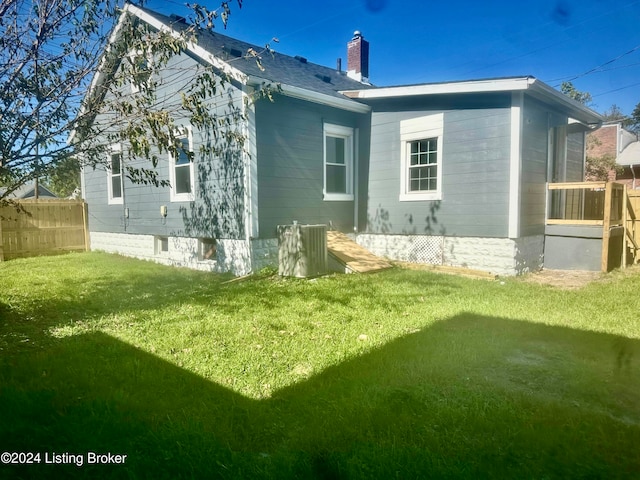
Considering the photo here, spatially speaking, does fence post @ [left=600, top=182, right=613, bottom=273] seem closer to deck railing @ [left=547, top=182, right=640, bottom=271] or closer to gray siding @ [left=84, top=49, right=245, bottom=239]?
deck railing @ [left=547, top=182, right=640, bottom=271]

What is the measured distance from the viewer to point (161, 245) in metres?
10.8

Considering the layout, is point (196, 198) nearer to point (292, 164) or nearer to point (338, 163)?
point (292, 164)

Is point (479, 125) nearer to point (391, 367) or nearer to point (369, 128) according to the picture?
point (369, 128)

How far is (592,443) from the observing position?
2.33 m

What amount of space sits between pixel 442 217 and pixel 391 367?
6.07m

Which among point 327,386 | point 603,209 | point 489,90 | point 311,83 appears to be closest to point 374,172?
point 311,83

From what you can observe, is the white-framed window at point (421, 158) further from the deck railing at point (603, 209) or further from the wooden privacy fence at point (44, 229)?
the wooden privacy fence at point (44, 229)

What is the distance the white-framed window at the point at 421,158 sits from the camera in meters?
8.84

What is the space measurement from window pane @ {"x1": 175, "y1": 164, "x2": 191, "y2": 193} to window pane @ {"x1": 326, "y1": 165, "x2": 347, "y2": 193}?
3508mm

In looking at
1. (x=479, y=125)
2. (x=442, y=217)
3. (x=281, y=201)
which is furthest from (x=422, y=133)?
(x=281, y=201)

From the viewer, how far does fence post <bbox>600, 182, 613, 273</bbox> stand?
25.7 feet

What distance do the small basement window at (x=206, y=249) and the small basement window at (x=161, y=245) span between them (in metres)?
1.67

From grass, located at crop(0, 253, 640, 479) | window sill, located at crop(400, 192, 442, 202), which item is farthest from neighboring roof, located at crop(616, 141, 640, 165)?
grass, located at crop(0, 253, 640, 479)

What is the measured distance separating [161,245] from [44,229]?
456 centimetres
